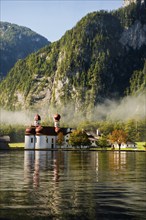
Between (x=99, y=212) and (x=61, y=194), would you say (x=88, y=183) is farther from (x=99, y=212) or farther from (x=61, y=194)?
(x=99, y=212)

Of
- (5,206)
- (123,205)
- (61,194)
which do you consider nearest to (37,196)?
(61,194)

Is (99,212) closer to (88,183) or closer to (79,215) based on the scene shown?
(79,215)

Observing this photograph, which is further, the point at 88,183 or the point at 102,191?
the point at 88,183

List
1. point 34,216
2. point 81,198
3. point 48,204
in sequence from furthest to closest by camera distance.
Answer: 1. point 81,198
2. point 48,204
3. point 34,216

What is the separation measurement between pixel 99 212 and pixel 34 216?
168 inches

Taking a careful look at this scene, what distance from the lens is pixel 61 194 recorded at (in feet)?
122

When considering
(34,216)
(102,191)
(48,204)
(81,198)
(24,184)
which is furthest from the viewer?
(24,184)

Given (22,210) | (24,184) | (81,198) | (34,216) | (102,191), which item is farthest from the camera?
(24,184)

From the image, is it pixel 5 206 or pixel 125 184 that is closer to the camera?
pixel 5 206

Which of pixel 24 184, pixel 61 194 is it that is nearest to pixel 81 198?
pixel 61 194

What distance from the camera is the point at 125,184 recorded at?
45.8m

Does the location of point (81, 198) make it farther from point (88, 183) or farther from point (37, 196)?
point (88, 183)

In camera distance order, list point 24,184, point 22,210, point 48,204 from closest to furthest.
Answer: point 22,210 → point 48,204 → point 24,184

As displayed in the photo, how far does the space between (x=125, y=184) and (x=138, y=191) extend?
6.15m
